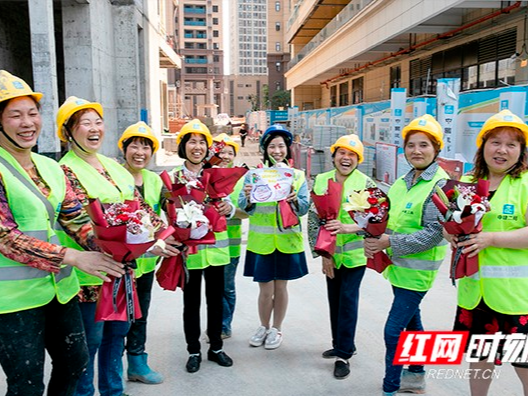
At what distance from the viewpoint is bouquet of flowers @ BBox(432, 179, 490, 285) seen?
268 centimetres

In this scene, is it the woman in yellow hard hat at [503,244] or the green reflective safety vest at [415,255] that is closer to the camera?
the woman in yellow hard hat at [503,244]

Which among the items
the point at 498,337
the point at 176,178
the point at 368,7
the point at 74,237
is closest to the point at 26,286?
the point at 74,237

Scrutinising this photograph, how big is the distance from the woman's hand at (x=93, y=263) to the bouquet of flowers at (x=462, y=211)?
6.00 feet

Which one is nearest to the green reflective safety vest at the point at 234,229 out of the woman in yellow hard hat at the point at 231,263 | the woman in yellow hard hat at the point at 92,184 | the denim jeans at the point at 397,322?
the woman in yellow hard hat at the point at 231,263

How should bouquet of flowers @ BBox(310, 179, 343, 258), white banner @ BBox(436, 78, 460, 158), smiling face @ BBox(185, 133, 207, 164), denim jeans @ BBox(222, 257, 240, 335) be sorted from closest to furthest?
bouquet of flowers @ BBox(310, 179, 343, 258) < smiling face @ BBox(185, 133, 207, 164) < denim jeans @ BBox(222, 257, 240, 335) < white banner @ BBox(436, 78, 460, 158)

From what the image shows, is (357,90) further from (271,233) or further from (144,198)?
(144,198)

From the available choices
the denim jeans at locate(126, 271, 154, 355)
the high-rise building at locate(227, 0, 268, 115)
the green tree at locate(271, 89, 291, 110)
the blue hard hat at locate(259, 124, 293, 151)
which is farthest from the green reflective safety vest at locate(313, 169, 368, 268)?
the high-rise building at locate(227, 0, 268, 115)

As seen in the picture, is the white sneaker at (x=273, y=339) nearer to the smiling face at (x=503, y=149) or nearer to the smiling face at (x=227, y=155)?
the smiling face at (x=227, y=155)

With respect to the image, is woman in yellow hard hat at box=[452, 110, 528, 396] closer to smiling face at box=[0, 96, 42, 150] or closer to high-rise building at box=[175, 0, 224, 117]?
smiling face at box=[0, 96, 42, 150]

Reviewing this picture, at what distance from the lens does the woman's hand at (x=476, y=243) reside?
2.74 metres

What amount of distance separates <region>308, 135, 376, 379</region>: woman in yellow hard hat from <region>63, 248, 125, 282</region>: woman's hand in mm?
1817

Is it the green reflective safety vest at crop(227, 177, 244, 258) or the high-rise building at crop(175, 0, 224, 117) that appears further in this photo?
the high-rise building at crop(175, 0, 224, 117)

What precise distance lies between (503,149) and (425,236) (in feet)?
2.32

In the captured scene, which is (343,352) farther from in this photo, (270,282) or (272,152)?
(272,152)
